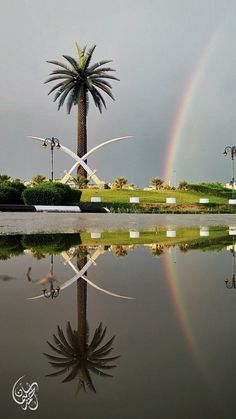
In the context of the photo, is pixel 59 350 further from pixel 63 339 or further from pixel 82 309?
pixel 82 309

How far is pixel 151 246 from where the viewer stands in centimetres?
944

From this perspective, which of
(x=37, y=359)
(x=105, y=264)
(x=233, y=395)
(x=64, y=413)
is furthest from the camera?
(x=105, y=264)

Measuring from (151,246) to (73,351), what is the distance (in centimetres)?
684

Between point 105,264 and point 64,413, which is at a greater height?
point 105,264

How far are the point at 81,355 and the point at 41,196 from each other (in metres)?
29.2

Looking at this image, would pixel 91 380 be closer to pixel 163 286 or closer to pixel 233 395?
pixel 233 395

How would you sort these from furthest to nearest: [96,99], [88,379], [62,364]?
[96,99]
[62,364]
[88,379]

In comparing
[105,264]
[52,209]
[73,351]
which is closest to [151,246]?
[105,264]

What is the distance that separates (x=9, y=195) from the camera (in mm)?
31969

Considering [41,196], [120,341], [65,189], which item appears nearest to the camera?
[120,341]

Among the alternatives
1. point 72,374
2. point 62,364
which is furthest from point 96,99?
point 72,374

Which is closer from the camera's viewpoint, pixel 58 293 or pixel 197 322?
pixel 197 322

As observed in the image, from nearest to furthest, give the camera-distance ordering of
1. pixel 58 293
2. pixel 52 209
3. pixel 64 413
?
pixel 64 413 < pixel 58 293 < pixel 52 209

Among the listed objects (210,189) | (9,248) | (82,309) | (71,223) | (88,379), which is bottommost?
(88,379)
